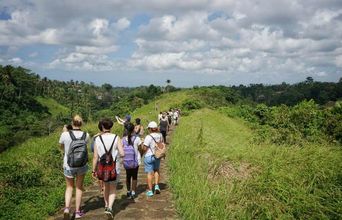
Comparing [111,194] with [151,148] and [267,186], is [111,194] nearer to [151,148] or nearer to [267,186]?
[151,148]

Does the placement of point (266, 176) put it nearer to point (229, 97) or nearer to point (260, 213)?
point (260, 213)

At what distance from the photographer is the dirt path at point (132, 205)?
7.21 m

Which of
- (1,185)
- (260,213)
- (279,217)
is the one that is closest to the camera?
(279,217)

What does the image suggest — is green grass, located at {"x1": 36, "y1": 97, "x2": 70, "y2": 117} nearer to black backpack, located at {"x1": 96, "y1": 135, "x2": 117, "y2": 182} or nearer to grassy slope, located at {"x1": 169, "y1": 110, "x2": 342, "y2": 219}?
grassy slope, located at {"x1": 169, "y1": 110, "x2": 342, "y2": 219}

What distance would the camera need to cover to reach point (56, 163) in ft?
34.3

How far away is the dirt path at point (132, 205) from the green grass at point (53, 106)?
90085mm

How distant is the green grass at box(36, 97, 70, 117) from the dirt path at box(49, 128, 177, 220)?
90085 millimetres

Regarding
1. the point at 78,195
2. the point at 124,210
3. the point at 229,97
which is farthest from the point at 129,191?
the point at 229,97

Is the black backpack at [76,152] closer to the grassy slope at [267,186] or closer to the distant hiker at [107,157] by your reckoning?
the distant hiker at [107,157]

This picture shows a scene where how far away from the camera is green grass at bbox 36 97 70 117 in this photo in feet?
318

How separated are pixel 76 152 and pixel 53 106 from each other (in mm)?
99013

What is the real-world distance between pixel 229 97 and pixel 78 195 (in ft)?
234

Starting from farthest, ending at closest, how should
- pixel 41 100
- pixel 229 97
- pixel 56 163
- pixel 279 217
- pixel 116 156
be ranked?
pixel 41 100 → pixel 229 97 → pixel 56 163 → pixel 116 156 → pixel 279 217

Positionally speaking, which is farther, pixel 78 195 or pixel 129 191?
pixel 129 191
